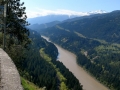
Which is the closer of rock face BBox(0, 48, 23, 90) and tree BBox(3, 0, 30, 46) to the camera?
rock face BBox(0, 48, 23, 90)

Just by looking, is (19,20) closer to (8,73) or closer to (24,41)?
(24,41)

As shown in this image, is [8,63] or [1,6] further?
[1,6]

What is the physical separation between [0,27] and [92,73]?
97.9 m

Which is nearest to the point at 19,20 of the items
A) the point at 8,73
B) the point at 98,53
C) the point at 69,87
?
the point at 8,73

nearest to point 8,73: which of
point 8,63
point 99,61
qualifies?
point 8,63

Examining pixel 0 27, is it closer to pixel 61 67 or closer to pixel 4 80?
pixel 4 80

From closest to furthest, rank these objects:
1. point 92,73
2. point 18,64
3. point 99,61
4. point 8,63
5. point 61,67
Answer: point 8,63 → point 18,64 → point 61,67 → point 92,73 → point 99,61

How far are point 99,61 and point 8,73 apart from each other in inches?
5923

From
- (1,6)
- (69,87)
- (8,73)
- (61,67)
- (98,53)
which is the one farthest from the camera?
(98,53)

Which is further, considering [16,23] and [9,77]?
[16,23]

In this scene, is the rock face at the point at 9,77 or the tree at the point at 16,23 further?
the tree at the point at 16,23

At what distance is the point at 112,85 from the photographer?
3984 inches

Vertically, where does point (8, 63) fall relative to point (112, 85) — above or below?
above

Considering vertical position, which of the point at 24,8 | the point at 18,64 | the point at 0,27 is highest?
the point at 24,8
